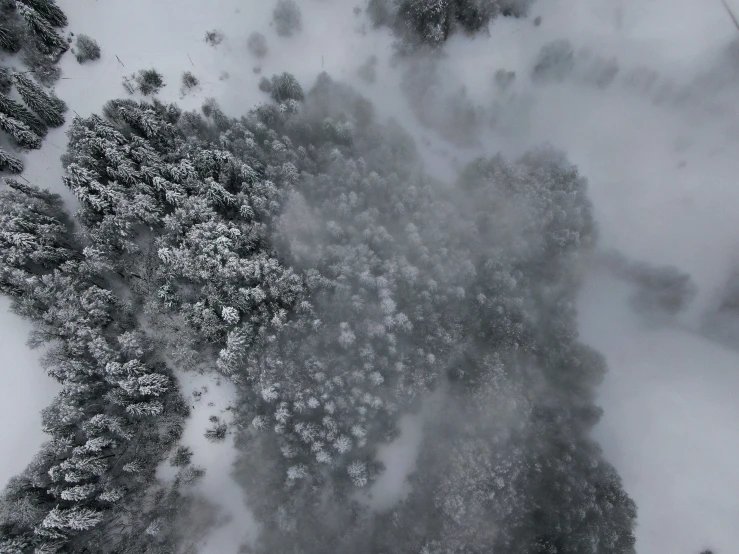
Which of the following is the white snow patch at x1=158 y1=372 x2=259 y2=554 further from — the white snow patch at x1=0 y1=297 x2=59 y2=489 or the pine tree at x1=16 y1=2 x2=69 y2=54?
the pine tree at x1=16 y1=2 x2=69 y2=54

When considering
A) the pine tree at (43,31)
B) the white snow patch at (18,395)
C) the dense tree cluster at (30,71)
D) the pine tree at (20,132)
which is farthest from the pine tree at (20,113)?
the white snow patch at (18,395)

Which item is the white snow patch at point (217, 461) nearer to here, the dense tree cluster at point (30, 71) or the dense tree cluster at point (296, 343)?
the dense tree cluster at point (296, 343)

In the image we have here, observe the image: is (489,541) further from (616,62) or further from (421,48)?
(616,62)

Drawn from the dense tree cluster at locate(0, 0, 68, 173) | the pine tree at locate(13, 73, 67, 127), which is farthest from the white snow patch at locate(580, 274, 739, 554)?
the dense tree cluster at locate(0, 0, 68, 173)

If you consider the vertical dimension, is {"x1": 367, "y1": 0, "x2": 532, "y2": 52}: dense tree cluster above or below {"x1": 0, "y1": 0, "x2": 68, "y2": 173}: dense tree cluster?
above

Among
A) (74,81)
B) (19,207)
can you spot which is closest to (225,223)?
(19,207)
